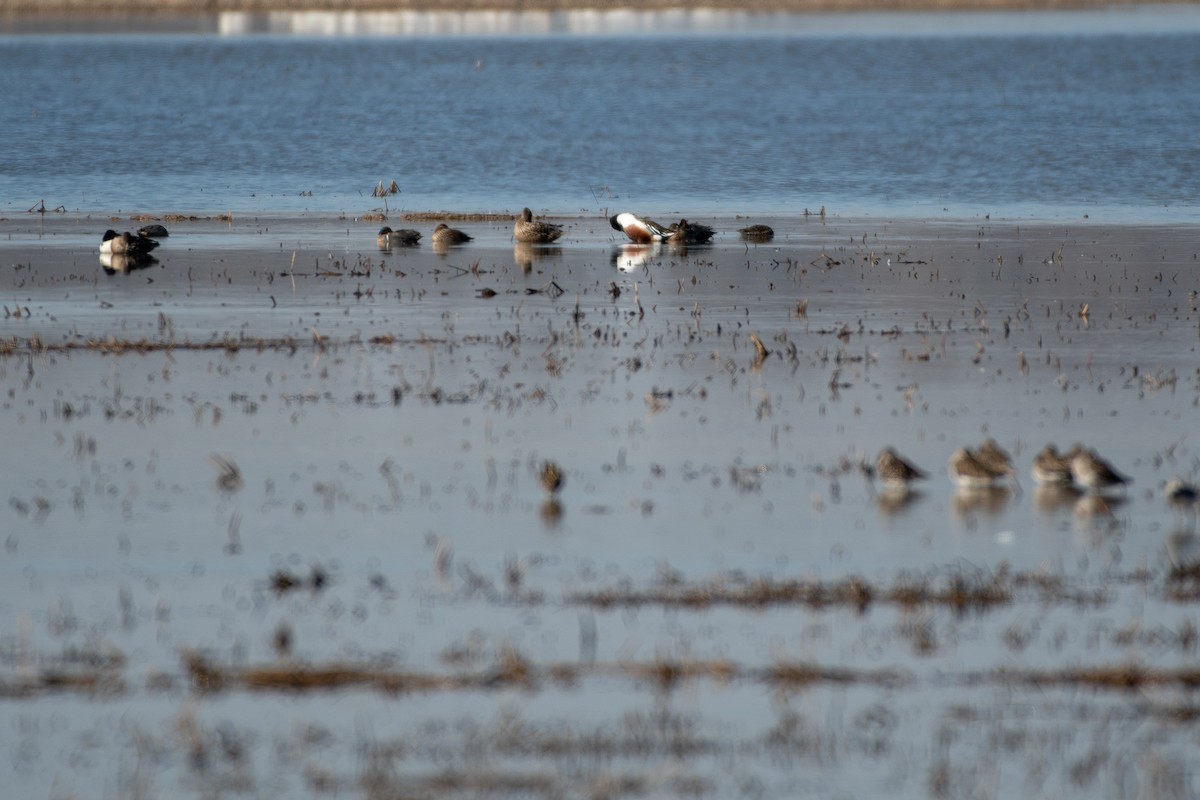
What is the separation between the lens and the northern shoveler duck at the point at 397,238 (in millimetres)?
23000

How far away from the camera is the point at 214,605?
840 centimetres

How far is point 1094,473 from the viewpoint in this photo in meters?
10.1

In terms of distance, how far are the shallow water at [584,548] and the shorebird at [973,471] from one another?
113 mm

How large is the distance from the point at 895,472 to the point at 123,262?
12.9 metres

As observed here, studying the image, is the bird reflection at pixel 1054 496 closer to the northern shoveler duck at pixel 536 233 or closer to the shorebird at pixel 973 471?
the shorebird at pixel 973 471

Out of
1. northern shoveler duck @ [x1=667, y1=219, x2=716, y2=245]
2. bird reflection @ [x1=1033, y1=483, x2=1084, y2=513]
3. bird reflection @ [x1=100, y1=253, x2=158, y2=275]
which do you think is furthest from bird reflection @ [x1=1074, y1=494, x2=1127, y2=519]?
northern shoveler duck @ [x1=667, y1=219, x2=716, y2=245]

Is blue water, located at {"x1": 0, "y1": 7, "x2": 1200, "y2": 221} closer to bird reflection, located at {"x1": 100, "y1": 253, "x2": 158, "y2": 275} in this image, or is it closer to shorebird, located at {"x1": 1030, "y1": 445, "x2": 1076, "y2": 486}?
bird reflection, located at {"x1": 100, "y1": 253, "x2": 158, "y2": 275}

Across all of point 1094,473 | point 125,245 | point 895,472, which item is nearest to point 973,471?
point 895,472

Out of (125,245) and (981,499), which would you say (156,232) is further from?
(981,499)

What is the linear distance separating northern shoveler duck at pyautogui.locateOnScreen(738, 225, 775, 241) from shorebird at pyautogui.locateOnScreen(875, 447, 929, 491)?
13.6 m

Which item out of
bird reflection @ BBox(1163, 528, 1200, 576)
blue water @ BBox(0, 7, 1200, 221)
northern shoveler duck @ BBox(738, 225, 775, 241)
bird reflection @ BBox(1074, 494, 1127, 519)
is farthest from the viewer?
blue water @ BBox(0, 7, 1200, 221)

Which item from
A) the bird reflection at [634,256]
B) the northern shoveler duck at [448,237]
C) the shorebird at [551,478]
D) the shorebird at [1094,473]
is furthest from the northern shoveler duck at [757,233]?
the shorebird at [551,478]

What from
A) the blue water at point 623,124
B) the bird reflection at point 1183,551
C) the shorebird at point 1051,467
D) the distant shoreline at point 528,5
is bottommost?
the blue water at point 623,124

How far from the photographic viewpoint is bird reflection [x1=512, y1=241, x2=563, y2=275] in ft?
70.1
